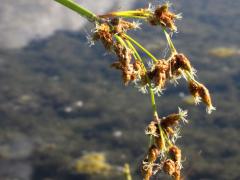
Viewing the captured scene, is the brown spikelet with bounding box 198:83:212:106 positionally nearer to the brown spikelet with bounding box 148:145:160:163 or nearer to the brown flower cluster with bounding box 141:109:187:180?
the brown flower cluster with bounding box 141:109:187:180

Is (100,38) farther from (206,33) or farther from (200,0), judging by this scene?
(200,0)

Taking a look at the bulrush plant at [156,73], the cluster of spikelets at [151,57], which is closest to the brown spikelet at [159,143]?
the bulrush plant at [156,73]

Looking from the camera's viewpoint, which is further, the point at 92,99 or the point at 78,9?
the point at 92,99

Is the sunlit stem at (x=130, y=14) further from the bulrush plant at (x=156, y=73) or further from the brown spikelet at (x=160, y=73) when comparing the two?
the brown spikelet at (x=160, y=73)

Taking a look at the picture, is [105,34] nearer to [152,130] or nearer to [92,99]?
[152,130]

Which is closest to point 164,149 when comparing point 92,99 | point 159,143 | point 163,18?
point 159,143

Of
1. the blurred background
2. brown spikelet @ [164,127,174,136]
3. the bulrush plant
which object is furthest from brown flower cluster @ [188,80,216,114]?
the blurred background
